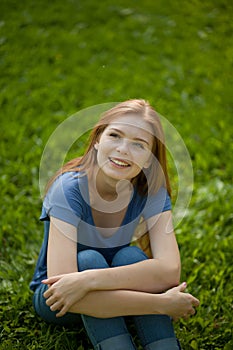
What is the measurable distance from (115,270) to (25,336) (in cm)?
52

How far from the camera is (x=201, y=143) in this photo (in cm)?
341

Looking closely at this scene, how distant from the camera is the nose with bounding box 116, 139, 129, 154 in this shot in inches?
73.0

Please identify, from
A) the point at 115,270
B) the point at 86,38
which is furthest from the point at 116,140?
the point at 86,38

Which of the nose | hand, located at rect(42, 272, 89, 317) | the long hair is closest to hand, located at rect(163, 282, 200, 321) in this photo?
hand, located at rect(42, 272, 89, 317)

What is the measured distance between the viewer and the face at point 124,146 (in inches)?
73.7

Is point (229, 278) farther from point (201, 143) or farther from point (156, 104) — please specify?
point (156, 104)

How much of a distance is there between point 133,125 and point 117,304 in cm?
60

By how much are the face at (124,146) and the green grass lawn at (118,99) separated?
2.13 feet

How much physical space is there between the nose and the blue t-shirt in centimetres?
20

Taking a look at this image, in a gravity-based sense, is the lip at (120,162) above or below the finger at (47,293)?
above

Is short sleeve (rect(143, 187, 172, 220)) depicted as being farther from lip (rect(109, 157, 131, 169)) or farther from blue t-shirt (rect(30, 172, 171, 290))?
lip (rect(109, 157, 131, 169))

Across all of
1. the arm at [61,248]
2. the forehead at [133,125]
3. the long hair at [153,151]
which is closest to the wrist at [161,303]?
the arm at [61,248]

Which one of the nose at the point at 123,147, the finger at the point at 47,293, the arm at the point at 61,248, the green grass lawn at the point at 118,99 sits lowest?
the green grass lawn at the point at 118,99

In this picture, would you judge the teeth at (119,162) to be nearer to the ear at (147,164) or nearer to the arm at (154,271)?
the ear at (147,164)
